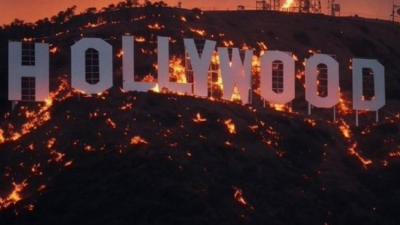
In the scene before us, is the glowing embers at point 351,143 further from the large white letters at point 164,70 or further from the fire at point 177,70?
the large white letters at point 164,70

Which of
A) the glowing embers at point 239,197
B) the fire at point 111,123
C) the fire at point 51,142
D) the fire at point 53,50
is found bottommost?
the glowing embers at point 239,197

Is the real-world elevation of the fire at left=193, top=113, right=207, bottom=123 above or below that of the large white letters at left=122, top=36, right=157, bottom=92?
below

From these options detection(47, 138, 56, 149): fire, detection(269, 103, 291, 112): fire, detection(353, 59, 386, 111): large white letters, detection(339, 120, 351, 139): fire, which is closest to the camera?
detection(47, 138, 56, 149): fire

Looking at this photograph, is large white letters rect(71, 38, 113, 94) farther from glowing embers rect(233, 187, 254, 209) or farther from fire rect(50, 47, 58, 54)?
glowing embers rect(233, 187, 254, 209)

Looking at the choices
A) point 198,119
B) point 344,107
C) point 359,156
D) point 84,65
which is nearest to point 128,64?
point 84,65

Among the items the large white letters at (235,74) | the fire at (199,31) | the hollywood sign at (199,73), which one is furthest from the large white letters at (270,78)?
the fire at (199,31)

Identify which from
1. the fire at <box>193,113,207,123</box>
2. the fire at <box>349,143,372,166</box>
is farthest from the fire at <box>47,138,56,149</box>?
the fire at <box>349,143,372,166</box>
